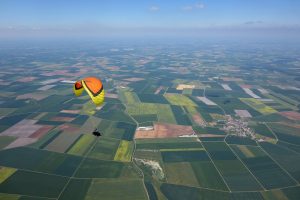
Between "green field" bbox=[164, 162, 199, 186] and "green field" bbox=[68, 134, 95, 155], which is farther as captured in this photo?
"green field" bbox=[68, 134, 95, 155]

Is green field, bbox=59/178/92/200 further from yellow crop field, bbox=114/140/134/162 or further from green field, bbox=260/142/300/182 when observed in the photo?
green field, bbox=260/142/300/182

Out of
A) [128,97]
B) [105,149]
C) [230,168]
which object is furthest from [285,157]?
[128,97]

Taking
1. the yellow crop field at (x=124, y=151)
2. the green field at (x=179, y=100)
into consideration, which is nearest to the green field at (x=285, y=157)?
the yellow crop field at (x=124, y=151)

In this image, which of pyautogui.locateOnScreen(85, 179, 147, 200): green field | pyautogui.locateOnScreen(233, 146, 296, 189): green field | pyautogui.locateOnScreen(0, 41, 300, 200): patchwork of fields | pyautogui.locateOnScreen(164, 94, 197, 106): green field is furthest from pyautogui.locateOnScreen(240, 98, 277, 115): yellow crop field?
pyautogui.locateOnScreen(85, 179, 147, 200): green field

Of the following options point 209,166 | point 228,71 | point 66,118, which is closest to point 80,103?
point 66,118

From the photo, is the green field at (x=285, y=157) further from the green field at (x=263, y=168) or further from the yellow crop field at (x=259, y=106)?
the yellow crop field at (x=259, y=106)

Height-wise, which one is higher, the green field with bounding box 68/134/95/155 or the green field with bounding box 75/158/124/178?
the green field with bounding box 75/158/124/178
